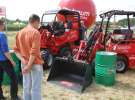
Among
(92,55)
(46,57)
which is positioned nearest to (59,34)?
(46,57)

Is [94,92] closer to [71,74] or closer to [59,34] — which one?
[71,74]

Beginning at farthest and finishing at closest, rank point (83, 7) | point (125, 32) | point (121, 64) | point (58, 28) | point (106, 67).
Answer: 1. point (83, 7)
2. point (58, 28)
3. point (125, 32)
4. point (121, 64)
5. point (106, 67)

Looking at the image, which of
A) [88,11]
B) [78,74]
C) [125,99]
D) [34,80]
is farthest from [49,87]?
[88,11]

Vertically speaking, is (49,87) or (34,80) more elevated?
(34,80)

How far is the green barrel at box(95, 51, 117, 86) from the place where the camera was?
7.50m

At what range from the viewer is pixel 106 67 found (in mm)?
7555

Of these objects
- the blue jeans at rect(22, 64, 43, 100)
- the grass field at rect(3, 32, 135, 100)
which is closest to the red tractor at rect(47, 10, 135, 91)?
the grass field at rect(3, 32, 135, 100)

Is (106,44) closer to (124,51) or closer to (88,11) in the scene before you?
(124,51)

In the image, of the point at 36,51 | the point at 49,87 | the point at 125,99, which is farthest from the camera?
the point at 49,87

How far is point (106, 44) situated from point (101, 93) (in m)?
2.48

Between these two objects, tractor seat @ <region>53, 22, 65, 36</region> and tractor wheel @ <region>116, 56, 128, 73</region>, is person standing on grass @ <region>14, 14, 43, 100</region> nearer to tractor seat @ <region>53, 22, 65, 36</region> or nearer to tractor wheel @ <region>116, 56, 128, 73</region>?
tractor wheel @ <region>116, 56, 128, 73</region>

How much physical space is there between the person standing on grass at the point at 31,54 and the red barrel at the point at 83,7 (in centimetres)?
1008

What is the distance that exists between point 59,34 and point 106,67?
3.23 m

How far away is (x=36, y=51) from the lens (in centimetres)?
470
